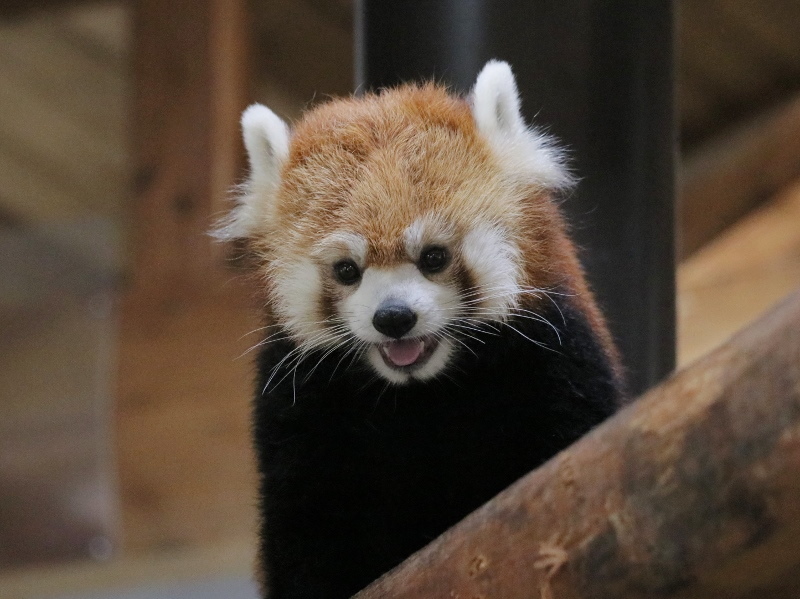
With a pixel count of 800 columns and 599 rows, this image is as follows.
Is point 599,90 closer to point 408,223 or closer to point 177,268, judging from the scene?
point 408,223

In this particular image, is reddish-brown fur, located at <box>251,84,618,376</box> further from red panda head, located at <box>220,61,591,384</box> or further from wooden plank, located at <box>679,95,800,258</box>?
wooden plank, located at <box>679,95,800,258</box>

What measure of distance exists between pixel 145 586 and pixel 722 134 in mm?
3548

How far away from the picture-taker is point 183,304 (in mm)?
5082

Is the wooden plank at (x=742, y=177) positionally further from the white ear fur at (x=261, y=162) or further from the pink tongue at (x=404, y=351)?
the pink tongue at (x=404, y=351)

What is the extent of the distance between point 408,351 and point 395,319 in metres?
0.10

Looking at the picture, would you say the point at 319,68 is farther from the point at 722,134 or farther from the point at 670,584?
the point at 670,584

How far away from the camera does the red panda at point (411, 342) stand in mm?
1984

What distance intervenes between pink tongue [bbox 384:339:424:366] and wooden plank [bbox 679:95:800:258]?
362cm

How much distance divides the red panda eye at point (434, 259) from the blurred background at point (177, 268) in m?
2.77

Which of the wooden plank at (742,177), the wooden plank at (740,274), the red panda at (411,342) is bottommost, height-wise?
the wooden plank at (740,274)

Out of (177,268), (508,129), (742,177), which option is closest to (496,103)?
(508,129)

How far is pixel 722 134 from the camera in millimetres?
5914

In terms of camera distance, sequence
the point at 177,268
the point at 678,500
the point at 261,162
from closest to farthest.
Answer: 1. the point at 678,500
2. the point at 261,162
3. the point at 177,268

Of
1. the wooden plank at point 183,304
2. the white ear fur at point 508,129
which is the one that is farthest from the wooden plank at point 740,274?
the white ear fur at point 508,129
